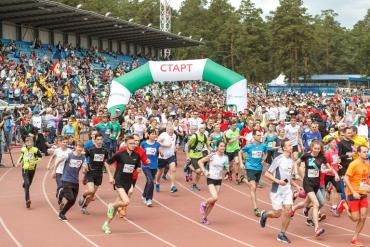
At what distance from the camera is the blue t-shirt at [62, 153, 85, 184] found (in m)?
11.4

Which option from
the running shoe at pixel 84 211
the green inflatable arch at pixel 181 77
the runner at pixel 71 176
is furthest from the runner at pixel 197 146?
the green inflatable arch at pixel 181 77

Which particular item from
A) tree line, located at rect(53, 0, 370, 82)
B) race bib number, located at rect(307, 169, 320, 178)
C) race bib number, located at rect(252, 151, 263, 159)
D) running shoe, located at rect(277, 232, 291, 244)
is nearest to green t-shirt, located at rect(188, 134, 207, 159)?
race bib number, located at rect(252, 151, 263, 159)

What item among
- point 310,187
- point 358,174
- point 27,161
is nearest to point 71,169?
point 27,161

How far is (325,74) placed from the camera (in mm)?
93562

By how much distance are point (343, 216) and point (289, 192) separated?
9.46ft

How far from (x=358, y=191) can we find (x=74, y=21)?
33747mm

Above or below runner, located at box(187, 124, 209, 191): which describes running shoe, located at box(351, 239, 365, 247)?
below

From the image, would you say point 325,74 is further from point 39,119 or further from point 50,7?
point 39,119

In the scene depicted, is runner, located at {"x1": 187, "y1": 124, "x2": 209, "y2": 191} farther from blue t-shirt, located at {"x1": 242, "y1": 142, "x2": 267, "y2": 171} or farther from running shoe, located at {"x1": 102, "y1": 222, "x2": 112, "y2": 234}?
running shoe, located at {"x1": 102, "y1": 222, "x2": 112, "y2": 234}

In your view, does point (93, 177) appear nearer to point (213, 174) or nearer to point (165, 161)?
point (213, 174)

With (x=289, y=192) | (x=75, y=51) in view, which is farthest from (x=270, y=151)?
(x=75, y=51)

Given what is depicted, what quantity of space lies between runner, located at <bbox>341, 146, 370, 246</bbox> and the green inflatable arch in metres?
13.9

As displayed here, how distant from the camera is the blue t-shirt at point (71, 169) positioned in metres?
11.4

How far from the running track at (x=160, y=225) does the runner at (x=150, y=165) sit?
27cm
